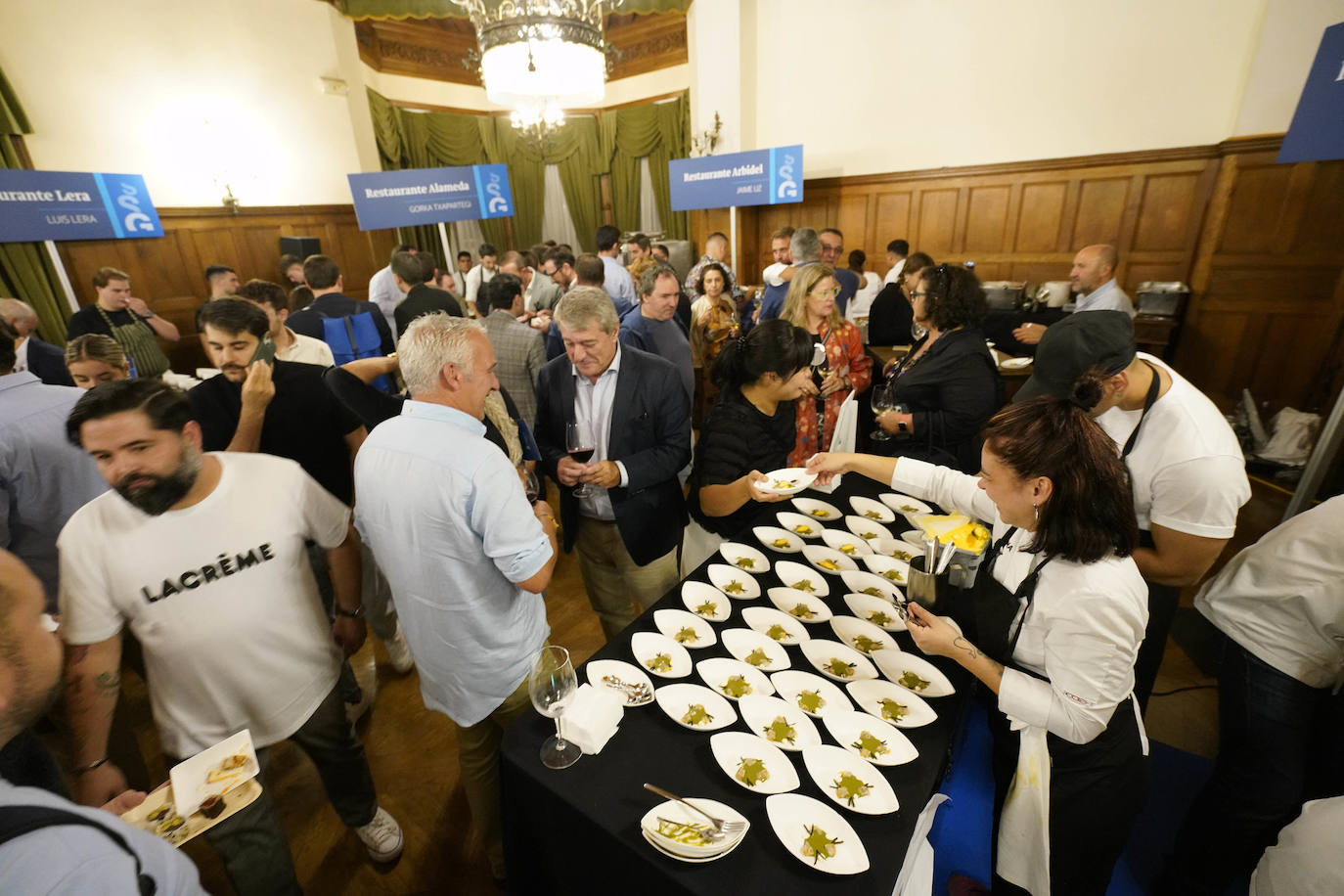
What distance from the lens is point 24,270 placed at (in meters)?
5.05

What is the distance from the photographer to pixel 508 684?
1.66 metres

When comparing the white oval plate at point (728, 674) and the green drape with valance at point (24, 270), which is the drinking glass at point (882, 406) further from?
the green drape with valance at point (24, 270)

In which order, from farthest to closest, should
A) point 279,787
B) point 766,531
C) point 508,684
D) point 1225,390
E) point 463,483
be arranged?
point 1225,390
point 279,787
point 766,531
point 508,684
point 463,483

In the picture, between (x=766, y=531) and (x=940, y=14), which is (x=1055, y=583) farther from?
(x=940, y=14)

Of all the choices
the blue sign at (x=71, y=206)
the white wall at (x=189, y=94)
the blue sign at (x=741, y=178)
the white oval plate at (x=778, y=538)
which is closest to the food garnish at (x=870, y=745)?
the white oval plate at (x=778, y=538)

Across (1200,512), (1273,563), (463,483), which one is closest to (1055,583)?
(1200,512)

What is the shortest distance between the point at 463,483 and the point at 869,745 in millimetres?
1150

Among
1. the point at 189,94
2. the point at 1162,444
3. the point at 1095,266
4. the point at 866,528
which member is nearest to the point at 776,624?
the point at 866,528

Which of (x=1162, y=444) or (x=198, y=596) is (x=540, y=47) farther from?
(x=1162, y=444)

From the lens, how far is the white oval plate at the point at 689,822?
1042 mm

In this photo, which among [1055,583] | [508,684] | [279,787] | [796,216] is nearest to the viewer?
[1055,583]

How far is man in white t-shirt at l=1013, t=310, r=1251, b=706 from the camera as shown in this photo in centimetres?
153

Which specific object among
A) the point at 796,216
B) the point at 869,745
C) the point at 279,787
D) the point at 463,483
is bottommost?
the point at 279,787

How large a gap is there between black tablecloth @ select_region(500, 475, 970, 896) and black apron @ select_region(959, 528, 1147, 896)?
0.72 feet
